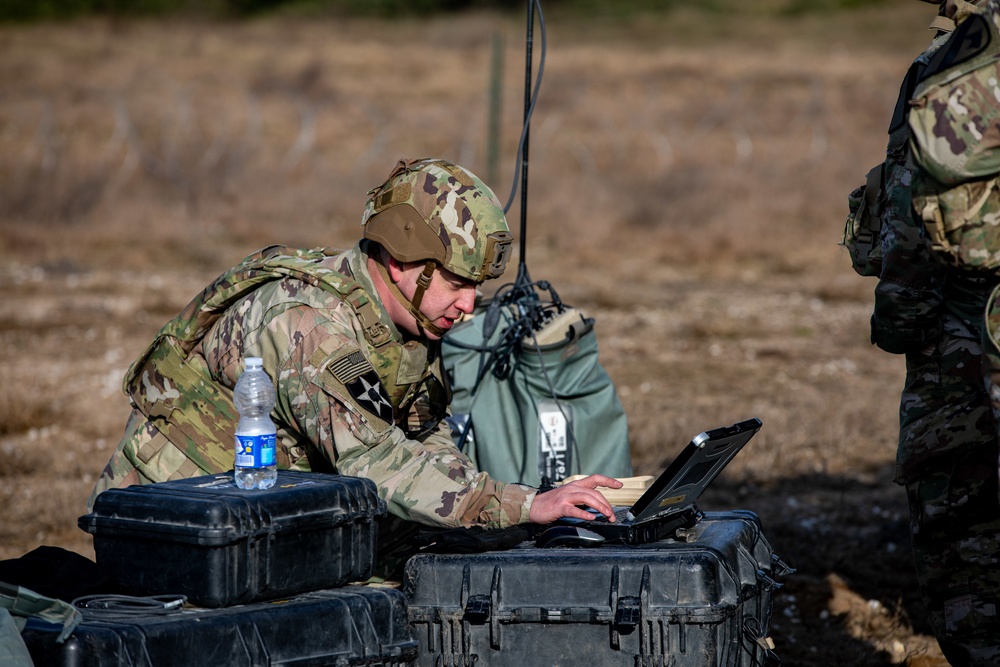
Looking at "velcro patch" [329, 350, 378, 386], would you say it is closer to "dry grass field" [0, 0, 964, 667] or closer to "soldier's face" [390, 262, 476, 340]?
"soldier's face" [390, 262, 476, 340]

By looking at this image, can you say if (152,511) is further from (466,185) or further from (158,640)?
(466,185)

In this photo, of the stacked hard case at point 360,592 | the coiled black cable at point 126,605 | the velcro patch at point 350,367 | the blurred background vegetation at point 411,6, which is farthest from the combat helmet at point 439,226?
the blurred background vegetation at point 411,6

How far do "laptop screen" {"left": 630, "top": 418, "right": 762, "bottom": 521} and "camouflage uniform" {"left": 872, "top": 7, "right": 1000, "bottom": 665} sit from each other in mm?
645

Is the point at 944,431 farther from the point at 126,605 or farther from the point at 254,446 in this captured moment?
the point at 126,605

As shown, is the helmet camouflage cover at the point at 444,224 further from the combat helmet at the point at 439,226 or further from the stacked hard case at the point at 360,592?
the stacked hard case at the point at 360,592

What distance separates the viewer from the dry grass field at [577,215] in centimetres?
642

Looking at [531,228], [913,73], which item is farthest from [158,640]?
[531,228]

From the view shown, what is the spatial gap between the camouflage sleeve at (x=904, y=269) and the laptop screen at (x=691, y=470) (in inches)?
25.0

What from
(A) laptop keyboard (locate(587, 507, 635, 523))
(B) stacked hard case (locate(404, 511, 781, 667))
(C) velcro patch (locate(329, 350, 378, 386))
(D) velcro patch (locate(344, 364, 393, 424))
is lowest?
(B) stacked hard case (locate(404, 511, 781, 667))

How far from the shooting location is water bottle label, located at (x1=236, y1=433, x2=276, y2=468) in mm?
3105

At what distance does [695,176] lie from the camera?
18.0 meters

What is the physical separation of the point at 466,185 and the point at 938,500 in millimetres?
1743

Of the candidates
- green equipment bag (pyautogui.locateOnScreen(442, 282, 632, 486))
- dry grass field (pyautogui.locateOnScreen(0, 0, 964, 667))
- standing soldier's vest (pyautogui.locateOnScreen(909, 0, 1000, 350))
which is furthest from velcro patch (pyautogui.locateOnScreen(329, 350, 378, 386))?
dry grass field (pyautogui.locateOnScreen(0, 0, 964, 667))

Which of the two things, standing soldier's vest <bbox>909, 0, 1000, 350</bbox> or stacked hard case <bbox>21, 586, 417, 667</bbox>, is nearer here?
stacked hard case <bbox>21, 586, 417, 667</bbox>
